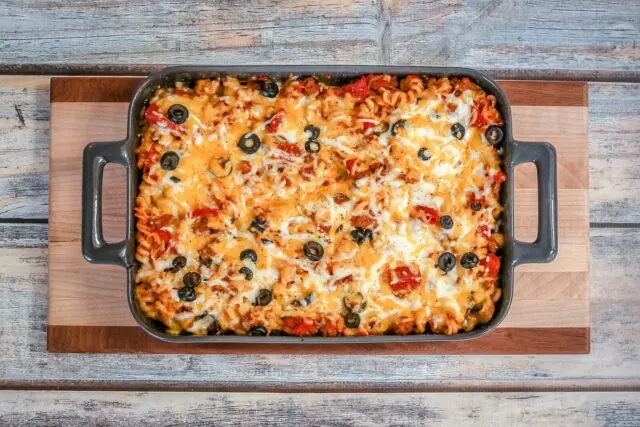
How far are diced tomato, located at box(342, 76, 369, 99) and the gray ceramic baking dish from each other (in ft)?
0.09

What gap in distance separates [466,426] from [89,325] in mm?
1519

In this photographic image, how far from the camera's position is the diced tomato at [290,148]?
210cm

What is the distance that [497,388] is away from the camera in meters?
2.51

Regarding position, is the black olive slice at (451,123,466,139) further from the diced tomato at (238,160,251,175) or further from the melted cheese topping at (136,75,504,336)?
the diced tomato at (238,160,251,175)

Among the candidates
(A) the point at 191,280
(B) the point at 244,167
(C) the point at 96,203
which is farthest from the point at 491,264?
(C) the point at 96,203

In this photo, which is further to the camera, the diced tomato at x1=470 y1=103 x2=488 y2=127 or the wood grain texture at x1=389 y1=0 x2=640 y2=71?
the wood grain texture at x1=389 y1=0 x2=640 y2=71

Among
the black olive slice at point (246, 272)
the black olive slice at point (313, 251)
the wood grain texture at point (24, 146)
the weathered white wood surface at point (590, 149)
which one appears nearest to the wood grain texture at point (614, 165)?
the weathered white wood surface at point (590, 149)

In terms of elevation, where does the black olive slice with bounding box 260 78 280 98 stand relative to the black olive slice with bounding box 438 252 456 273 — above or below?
above

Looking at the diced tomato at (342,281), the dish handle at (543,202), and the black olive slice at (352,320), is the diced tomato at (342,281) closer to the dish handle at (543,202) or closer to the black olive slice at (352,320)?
the black olive slice at (352,320)

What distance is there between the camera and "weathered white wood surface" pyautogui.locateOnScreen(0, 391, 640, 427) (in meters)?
2.48

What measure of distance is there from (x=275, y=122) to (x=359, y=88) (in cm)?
31

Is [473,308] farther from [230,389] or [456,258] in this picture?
[230,389]

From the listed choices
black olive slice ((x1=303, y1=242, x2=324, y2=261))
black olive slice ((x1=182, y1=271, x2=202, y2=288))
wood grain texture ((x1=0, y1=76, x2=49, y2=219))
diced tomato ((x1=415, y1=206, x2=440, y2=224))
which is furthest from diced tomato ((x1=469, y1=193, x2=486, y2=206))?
wood grain texture ((x1=0, y1=76, x2=49, y2=219))

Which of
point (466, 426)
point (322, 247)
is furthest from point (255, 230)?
point (466, 426)
